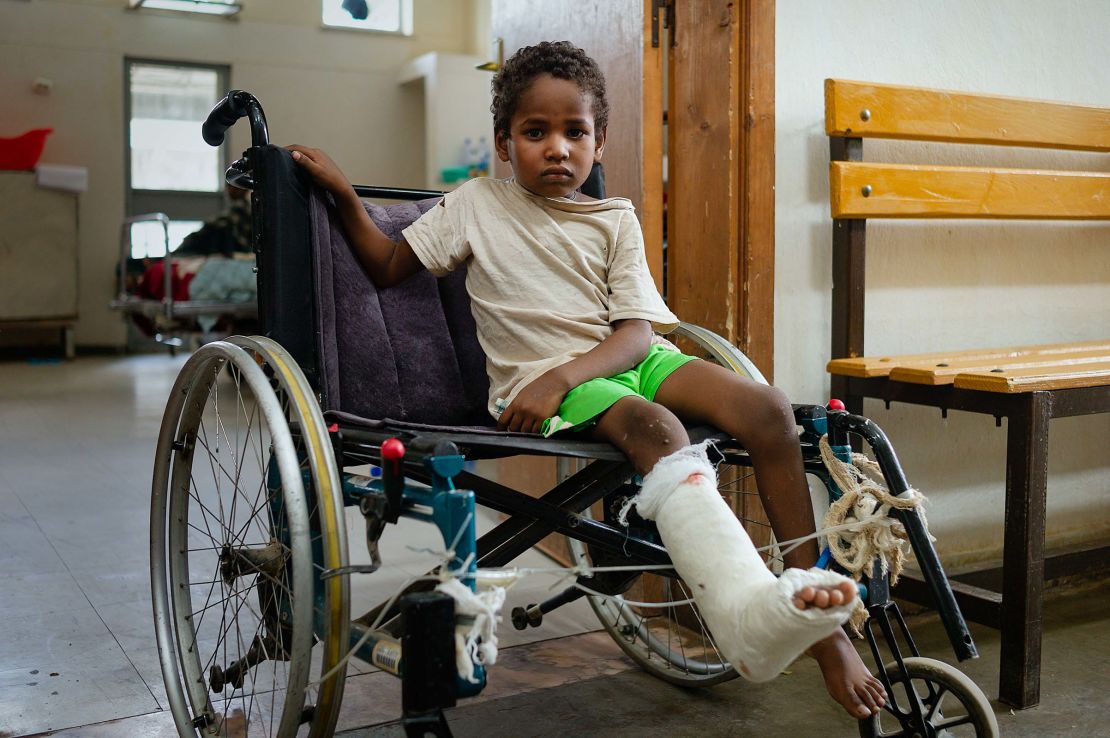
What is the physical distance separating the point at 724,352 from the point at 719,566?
586 mm

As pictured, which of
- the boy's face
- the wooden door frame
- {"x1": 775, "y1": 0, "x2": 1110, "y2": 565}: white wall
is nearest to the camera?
the boy's face

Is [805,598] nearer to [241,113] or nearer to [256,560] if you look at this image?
[256,560]

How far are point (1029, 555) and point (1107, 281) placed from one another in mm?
1082

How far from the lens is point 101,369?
6402 millimetres

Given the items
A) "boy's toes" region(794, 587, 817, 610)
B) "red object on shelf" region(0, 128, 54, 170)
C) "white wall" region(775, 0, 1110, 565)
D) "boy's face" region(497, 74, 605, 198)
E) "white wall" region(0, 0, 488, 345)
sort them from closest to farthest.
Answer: "boy's toes" region(794, 587, 817, 610)
"boy's face" region(497, 74, 605, 198)
"white wall" region(775, 0, 1110, 565)
"red object on shelf" region(0, 128, 54, 170)
"white wall" region(0, 0, 488, 345)

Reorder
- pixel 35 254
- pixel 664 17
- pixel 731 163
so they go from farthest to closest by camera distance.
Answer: pixel 35 254 < pixel 664 17 < pixel 731 163

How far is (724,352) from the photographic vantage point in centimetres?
158

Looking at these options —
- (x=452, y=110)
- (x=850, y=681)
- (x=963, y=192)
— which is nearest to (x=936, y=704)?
(x=850, y=681)

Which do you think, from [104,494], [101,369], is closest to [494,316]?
[104,494]

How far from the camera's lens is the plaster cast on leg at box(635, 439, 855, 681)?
0.96m

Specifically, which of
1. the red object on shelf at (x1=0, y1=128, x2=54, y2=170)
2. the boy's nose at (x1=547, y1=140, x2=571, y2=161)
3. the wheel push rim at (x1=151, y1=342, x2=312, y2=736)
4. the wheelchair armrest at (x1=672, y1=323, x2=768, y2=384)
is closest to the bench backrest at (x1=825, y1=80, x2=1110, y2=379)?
the wheelchair armrest at (x1=672, y1=323, x2=768, y2=384)

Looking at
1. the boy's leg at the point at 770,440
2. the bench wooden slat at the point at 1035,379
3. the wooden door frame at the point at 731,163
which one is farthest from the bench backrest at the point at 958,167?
the boy's leg at the point at 770,440

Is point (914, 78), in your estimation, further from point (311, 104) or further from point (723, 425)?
point (311, 104)

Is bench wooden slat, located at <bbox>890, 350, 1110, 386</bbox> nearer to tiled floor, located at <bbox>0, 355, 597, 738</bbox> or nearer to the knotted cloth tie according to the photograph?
the knotted cloth tie
